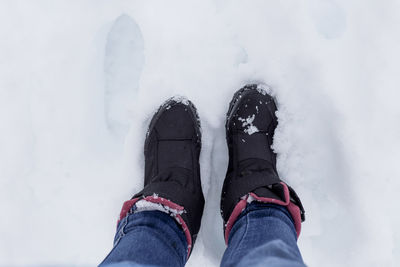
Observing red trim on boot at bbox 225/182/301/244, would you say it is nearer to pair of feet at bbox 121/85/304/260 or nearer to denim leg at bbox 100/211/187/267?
pair of feet at bbox 121/85/304/260

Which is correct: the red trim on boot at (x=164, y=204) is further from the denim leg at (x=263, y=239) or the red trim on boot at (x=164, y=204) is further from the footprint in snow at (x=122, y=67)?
the footprint in snow at (x=122, y=67)

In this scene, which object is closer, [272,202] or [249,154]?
[272,202]

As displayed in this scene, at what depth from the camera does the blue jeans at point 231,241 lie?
2.39ft

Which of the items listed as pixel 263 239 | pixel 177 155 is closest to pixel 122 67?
pixel 177 155

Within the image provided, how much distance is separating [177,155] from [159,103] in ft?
0.70

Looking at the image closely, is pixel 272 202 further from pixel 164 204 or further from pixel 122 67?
pixel 122 67

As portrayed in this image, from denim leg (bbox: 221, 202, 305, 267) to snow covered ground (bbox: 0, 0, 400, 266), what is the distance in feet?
0.92

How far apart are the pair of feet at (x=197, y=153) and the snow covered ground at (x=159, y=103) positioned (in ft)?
0.16

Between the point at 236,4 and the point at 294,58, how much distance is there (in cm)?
29

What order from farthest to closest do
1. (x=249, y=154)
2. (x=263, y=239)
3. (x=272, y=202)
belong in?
(x=249, y=154), (x=272, y=202), (x=263, y=239)

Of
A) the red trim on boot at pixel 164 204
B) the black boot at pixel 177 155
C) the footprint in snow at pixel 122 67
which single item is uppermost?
the footprint in snow at pixel 122 67

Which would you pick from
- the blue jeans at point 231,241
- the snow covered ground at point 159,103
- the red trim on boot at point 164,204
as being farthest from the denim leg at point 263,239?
the snow covered ground at point 159,103

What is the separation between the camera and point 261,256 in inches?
28.1

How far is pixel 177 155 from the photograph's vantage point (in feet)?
3.76
